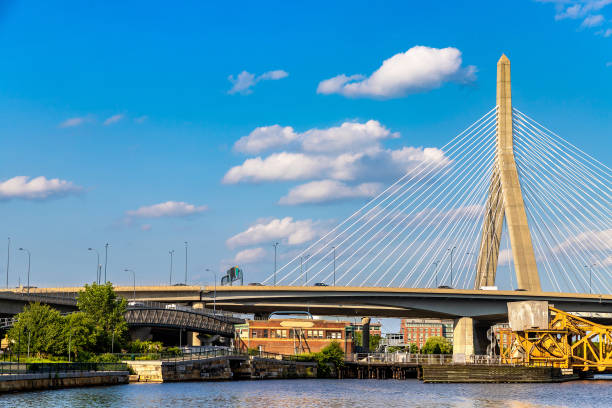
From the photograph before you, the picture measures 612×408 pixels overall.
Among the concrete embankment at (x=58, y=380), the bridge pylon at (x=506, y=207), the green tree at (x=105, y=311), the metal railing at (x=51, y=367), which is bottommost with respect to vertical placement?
the concrete embankment at (x=58, y=380)

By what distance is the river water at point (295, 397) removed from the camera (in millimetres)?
53375

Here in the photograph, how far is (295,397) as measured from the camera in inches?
2522

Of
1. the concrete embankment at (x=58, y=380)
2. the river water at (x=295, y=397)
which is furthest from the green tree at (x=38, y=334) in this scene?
the river water at (x=295, y=397)

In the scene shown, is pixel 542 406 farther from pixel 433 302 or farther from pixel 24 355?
pixel 433 302

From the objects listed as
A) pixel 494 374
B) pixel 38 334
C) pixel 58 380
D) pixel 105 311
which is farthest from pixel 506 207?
pixel 58 380

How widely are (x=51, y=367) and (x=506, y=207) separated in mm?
60888

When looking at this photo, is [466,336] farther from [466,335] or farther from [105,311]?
[105,311]

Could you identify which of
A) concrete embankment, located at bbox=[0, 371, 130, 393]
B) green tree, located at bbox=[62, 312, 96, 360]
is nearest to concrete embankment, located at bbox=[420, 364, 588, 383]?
concrete embankment, located at bbox=[0, 371, 130, 393]

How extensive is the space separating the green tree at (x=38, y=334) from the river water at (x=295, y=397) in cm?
1163

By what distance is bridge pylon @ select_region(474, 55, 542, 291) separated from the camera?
103 metres

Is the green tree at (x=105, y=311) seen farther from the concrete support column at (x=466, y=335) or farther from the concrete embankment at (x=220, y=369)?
the concrete support column at (x=466, y=335)

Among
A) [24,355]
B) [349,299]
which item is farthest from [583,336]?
[24,355]

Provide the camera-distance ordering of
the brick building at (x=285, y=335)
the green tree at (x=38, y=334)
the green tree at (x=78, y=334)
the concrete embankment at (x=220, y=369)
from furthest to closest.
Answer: the brick building at (x=285, y=335) → the green tree at (x=78, y=334) → the green tree at (x=38, y=334) → the concrete embankment at (x=220, y=369)

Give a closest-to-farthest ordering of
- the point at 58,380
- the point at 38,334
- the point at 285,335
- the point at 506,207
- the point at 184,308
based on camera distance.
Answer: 1. the point at 58,380
2. the point at 38,334
3. the point at 506,207
4. the point at 184,308
5. the point at 285,335
